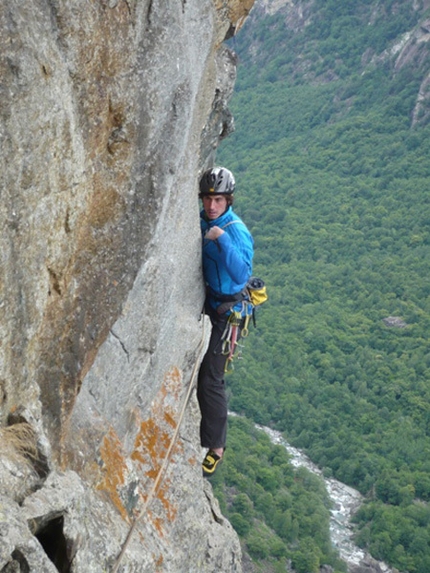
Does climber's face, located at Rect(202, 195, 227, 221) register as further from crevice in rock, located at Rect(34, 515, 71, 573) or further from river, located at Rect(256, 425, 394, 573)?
river, located at Rect(256, 425, 394, 573)

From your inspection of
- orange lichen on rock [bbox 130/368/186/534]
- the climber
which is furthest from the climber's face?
orange lichen on rock [bbox 130/368/186/534]

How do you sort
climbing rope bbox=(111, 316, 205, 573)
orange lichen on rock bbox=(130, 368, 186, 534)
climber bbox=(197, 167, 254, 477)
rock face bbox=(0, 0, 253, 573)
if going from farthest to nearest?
climber bbox=(197, 167, 254, 477)
orange lichen on rock bbox=(130, 368, 186, 534)
climbing rope bbox=(111, 316, 205, 573)
rock face bbox=(0, 0, 253, 573)

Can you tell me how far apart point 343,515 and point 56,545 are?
43.7 metres

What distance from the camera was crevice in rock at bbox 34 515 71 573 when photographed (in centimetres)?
548

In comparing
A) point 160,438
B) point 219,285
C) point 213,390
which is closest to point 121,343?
point 160,438

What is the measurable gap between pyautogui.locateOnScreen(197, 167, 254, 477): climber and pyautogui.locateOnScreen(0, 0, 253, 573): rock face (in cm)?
18

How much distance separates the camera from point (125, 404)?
7406mm

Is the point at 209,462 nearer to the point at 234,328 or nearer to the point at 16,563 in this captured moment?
the point at 234,328

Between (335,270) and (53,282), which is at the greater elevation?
Answer: (53,282)

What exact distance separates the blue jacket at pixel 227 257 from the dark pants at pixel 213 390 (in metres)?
0.30

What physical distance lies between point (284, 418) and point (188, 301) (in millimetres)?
49250

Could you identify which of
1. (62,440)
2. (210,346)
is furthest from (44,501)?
(210,346)

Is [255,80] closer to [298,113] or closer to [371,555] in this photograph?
[298,113]

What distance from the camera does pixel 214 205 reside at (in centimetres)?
830
